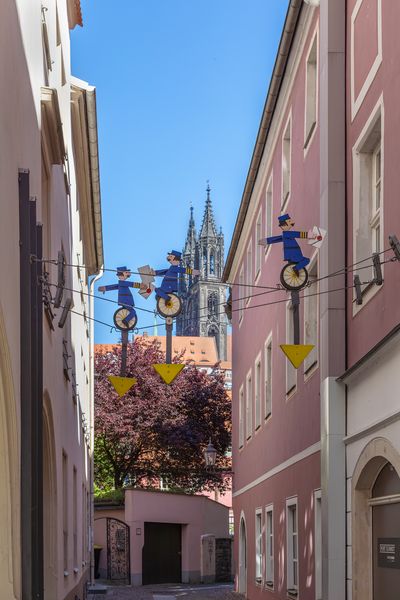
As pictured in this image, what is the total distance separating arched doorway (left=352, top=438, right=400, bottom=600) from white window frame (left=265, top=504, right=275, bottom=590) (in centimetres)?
927

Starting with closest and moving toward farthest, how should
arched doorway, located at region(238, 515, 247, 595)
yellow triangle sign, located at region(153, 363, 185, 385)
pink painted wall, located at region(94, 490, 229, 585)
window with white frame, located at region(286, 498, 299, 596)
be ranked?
yellow triangle sign, located at region(153, 363, 185, 385) < window with white frame, located at region(286, 498, 299, 596) < arched doorway, located at region(238, 515, 247, 595) < pink painted wall, located at region(94, 490, 229, 585)

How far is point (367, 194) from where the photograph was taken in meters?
12.5

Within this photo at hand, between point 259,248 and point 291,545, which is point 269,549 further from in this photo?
point 259,248

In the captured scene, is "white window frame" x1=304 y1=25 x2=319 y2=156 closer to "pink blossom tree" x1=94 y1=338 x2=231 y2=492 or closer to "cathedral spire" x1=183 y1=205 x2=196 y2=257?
"pink blossom tree" x1=94 y1=338 x2=231 y2=492

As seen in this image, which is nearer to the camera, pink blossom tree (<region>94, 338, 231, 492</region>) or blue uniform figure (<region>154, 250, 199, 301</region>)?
blue uniform figure (<region>154, 250, 199, 301</region>)

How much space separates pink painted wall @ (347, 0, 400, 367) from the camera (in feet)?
34.5

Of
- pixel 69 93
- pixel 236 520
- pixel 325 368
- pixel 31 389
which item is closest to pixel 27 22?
pixel 31 389

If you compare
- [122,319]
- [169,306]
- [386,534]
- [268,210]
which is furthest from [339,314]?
[268,210]

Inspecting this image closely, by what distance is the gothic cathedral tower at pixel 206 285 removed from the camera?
146 meters

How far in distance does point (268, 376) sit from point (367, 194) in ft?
34.7

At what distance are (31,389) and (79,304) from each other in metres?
12.3

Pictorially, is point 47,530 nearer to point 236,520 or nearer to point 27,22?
point 27,22

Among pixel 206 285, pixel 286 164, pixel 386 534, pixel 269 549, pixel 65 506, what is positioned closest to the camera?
pixel 386 534

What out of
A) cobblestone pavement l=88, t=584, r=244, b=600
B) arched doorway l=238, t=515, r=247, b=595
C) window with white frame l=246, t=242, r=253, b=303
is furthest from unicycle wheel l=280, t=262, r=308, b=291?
arched doorway l=238, t=515, r=247, b=595
